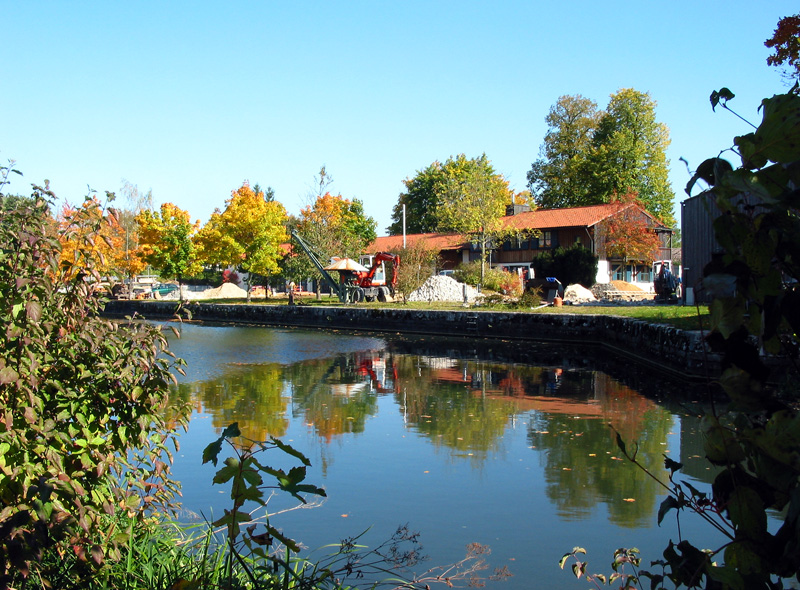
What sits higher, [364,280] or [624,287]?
[364,280]

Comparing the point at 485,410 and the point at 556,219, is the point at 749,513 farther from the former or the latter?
the point at 556,219

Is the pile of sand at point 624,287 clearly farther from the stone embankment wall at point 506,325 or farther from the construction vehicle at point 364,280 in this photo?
the stone embankment wall at point 506,325

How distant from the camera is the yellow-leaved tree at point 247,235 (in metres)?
42.3

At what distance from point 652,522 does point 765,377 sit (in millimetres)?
5350

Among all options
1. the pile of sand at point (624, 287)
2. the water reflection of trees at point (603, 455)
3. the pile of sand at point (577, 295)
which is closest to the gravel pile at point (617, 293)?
the pile of sand at point (624, 287)

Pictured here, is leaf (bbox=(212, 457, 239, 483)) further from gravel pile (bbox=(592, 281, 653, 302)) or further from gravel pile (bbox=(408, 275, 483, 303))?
gravel pile (bbox=(408, 275, 483, 303))

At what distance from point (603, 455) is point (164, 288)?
57.4m

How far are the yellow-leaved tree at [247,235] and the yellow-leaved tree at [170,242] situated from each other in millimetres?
3293

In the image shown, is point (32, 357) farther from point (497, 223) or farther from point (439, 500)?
point (497, 223)

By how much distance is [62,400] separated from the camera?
12.6 ft

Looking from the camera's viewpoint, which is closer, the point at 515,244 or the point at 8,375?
the point at 8,375

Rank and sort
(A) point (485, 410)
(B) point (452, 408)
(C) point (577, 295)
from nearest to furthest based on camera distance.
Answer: (A) point (485, 410), (B) point (452, 408), (C) point (577, 295)

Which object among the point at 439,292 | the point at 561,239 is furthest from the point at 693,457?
the point at 561,239

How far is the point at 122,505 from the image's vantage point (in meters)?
4.28
